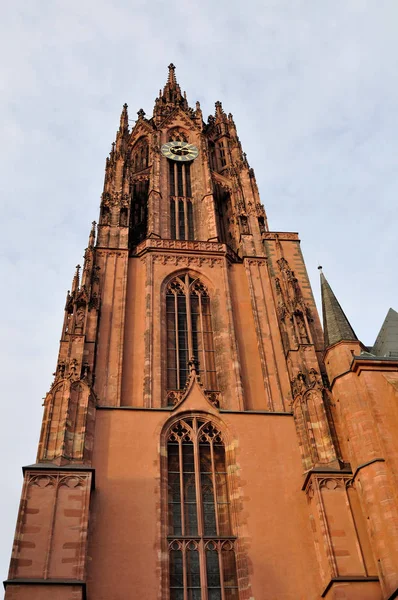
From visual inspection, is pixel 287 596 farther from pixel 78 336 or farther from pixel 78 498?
pixel 78 336

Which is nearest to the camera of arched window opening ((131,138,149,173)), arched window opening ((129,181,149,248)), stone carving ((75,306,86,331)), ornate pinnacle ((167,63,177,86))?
stone carving ((75,306,86,331))

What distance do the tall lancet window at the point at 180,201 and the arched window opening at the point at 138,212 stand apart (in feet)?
3.87

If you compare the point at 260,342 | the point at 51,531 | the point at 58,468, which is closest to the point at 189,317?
the point at 260,342

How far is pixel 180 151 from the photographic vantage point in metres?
29.8

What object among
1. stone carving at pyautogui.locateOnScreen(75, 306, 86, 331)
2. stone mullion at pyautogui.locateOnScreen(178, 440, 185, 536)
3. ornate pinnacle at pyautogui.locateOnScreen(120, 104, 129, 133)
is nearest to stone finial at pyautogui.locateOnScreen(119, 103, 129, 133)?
ornate pinnacle at pyautogui.locateOnScreen(120, 104, 129, 133)

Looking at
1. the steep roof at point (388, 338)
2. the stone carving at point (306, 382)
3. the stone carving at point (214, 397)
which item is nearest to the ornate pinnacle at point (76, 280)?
the stone carving at point (214, 397)

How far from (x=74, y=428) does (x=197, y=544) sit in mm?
3856

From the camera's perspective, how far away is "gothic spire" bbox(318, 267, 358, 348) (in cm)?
1869

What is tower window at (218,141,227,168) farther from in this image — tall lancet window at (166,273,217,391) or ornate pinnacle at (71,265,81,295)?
ornate pinnacle at (71,265,81,295)

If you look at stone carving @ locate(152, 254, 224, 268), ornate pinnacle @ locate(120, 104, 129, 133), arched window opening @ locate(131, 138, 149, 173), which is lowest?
stone carving @ locate(152, 254, 224, 268)

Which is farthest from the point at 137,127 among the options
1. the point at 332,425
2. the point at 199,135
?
the point at 332,425

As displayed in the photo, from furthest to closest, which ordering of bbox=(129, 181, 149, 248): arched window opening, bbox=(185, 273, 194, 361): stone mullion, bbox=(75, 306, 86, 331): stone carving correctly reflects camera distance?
bbox=(129, 181, 149, 248): arched window opening, bbox=(185, 273, 194, 361): stone mullion, bbox=(75, 306, 86, 331): stone carving

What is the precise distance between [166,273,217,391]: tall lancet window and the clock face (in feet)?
28.1

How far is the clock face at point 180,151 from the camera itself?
96.2 feet
